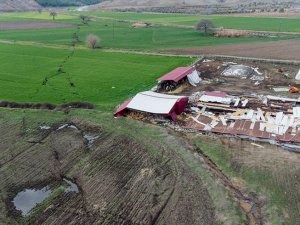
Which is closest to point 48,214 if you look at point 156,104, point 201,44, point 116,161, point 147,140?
point 116,161

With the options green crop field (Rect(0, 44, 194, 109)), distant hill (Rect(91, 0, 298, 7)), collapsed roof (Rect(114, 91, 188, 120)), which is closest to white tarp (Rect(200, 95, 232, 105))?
collapsed roof (Rect(114, 91, 188, 120))

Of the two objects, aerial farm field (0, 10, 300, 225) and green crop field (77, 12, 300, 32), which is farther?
green crop field (77, 12, 300, 32)

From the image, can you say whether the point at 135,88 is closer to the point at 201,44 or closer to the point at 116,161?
the point at 116,161

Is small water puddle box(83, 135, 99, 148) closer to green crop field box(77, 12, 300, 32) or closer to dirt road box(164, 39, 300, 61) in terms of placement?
dirt road box(164, 39, 300, 61)

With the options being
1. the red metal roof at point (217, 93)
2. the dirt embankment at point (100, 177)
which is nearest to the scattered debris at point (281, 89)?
the red metal roof at point (217, 93)

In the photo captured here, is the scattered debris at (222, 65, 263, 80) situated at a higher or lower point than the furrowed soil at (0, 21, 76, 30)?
higher

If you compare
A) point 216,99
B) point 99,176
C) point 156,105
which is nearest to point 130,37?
point 216,99
